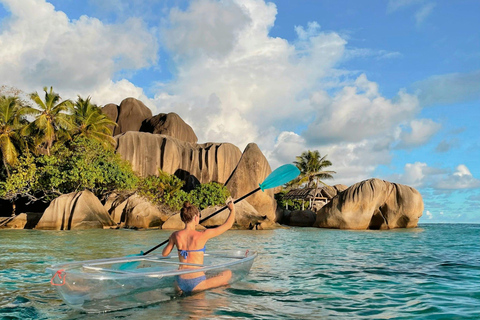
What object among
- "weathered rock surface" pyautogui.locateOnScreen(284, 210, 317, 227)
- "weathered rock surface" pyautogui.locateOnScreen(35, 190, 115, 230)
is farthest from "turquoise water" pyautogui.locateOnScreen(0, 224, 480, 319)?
"weathered rock surface" pyautogui.locateOnScreen(284, 210, 317, 227)

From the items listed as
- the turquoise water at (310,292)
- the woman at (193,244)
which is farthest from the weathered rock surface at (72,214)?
the woman at (193,244)

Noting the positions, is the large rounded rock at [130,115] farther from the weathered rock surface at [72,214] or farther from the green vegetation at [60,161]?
the weathered rock surface at [72,214]

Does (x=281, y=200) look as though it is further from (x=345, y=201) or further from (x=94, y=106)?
(x=94, y=106)

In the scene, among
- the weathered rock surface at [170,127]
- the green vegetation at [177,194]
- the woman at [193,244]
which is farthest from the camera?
the weathered rock surface at [170,127]

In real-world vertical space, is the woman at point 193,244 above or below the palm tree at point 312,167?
below

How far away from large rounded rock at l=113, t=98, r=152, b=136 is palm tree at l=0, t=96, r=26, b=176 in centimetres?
1432

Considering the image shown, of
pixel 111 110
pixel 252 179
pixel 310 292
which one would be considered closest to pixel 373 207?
pixel 252 179

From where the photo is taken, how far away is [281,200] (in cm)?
3869

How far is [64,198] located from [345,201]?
16.5 meters

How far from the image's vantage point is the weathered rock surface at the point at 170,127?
127ft

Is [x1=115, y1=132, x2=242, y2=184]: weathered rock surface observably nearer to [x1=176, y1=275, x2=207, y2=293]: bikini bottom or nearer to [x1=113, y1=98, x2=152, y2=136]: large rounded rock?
[x1=113, y1=98, x2=152, y2=136]: large rounded rock

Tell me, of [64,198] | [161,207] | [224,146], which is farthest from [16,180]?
[224,146]

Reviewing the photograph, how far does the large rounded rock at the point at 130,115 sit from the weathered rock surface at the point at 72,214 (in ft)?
59.8

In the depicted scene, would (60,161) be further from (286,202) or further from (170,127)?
(286,202)
